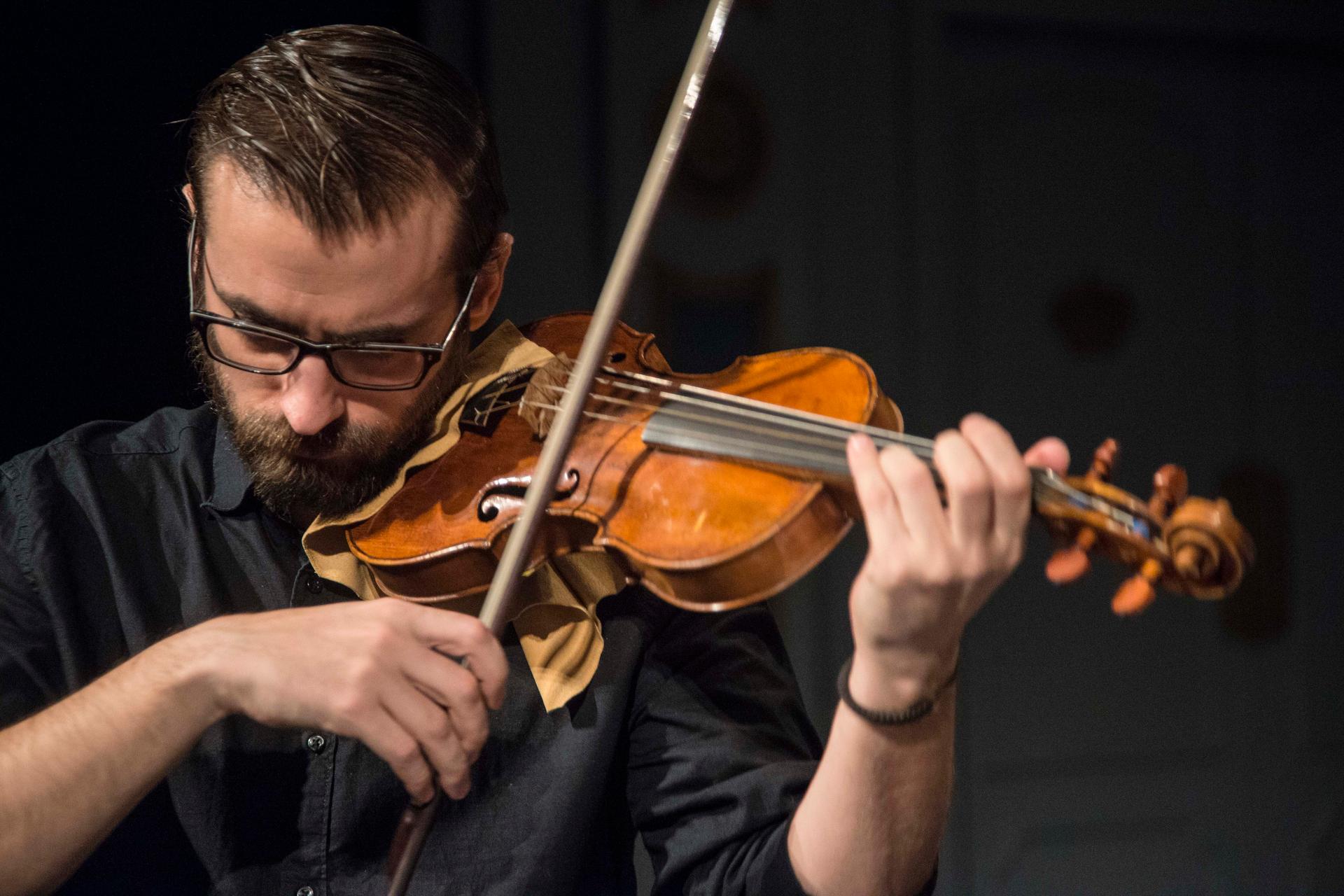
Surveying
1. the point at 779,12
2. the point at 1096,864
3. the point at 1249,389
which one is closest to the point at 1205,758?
the point at 1096,864

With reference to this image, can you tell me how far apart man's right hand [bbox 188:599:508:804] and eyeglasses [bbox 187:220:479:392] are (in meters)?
0.31

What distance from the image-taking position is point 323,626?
960 millimetres

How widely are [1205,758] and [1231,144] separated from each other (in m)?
1.52

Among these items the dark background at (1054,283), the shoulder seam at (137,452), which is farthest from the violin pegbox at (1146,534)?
the dark background at (1054,283)

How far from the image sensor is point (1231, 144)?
2.80 metres

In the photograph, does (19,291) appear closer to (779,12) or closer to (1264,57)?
(779,12)

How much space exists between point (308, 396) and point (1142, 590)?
0.80m

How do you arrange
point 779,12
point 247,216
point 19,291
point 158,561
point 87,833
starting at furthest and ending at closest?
point 779,12 < point 19,291 < point 158,561 < point 247,216 < point 87,833

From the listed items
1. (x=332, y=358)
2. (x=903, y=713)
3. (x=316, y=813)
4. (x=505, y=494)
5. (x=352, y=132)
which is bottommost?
(x=316, y=813)

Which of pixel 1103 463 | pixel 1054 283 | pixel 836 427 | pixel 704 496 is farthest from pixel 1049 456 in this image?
pixel 1054 283

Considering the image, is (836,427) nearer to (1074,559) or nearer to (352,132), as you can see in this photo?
(1074,559)

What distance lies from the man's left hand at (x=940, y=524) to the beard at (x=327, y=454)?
1.79ft

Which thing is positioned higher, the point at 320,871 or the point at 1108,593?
the point at 320,871

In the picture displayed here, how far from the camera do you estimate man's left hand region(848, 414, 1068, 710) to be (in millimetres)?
836
